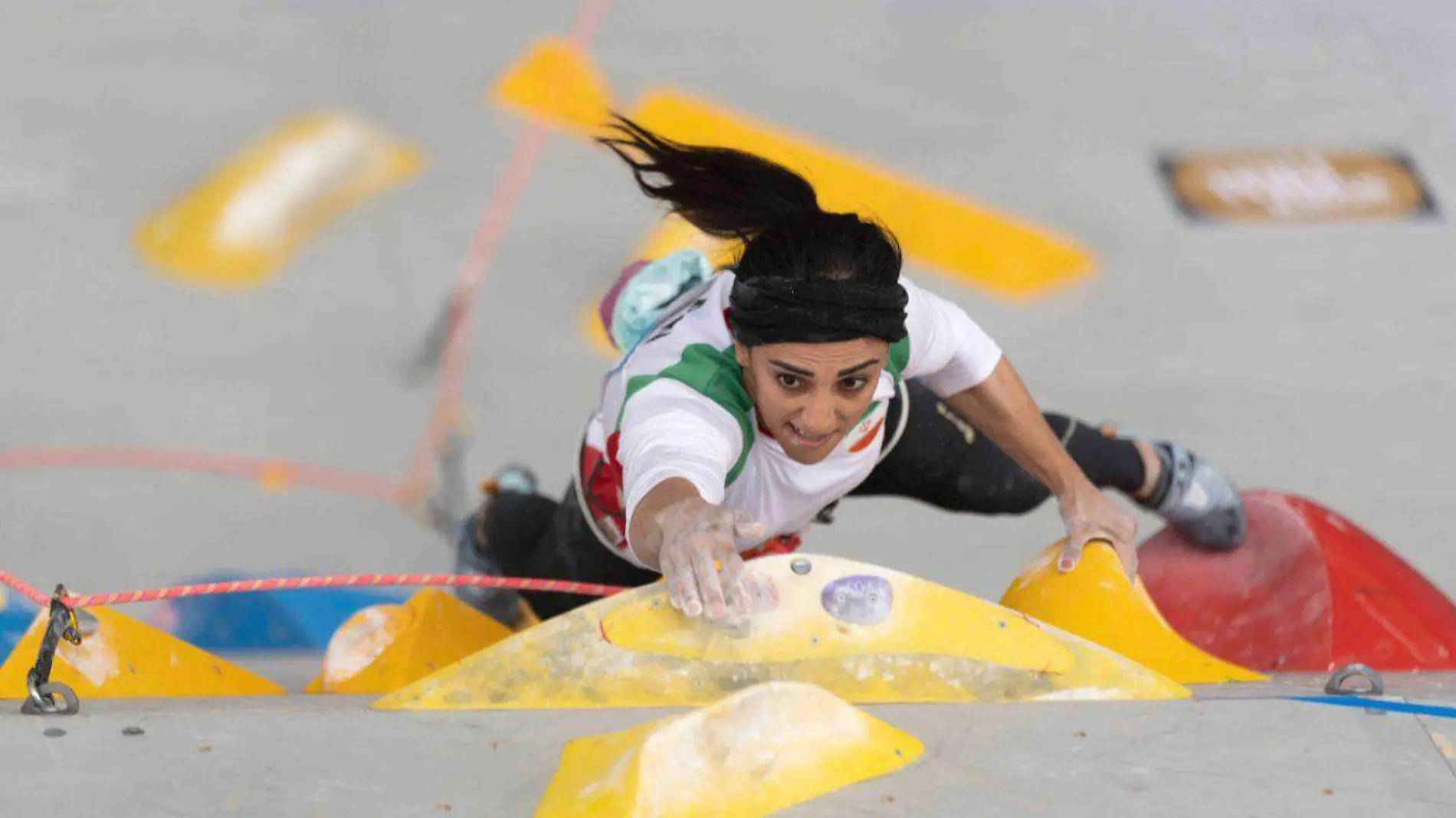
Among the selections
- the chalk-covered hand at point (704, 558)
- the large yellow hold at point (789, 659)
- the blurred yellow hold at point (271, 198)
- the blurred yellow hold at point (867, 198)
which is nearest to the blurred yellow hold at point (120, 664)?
the large yellow hold at point (789, 659)

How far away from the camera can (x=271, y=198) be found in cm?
426

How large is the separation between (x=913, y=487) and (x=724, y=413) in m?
0.69

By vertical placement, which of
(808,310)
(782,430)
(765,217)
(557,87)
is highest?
(557,87)

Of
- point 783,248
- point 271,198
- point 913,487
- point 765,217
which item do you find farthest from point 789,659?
point 271,198

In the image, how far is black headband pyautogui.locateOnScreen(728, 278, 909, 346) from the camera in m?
1.96

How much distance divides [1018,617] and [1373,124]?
9.60 feet

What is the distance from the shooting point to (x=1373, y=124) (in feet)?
14.4

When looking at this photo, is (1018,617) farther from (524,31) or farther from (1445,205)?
(524,31)

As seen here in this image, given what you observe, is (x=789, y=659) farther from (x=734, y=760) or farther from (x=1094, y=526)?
(x=1094, y=526)

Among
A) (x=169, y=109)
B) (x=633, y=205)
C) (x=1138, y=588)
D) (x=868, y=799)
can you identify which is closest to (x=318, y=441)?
(x=633, y=205)

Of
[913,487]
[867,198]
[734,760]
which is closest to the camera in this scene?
[734,760]

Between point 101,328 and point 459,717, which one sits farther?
point 101,328

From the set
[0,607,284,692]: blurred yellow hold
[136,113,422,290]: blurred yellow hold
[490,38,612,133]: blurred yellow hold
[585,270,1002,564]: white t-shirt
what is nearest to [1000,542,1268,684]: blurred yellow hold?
[585,270,1002,564]: white t-shirt

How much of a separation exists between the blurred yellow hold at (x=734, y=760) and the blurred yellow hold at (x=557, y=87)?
3.04 metres
